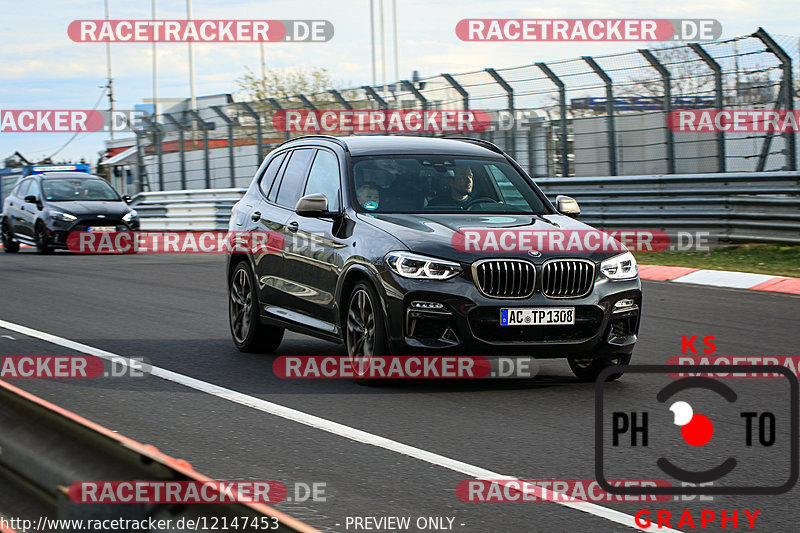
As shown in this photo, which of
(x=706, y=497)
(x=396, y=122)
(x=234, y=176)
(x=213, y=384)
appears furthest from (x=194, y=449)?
(x=234, y=176)

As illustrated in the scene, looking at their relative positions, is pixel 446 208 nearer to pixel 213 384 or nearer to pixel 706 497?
pixel 213 384

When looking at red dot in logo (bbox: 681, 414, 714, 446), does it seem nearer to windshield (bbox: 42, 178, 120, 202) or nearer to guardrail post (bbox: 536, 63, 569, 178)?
guardrail post (bbox: 536, 63, 569, 178)

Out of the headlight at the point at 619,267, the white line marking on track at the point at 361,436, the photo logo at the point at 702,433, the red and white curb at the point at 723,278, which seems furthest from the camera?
the red and white curb at the point at 723,278

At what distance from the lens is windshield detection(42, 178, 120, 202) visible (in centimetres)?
2577

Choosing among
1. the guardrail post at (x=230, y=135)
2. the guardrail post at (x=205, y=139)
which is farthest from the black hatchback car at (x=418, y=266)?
the guardrail post at (x=205, y=139)

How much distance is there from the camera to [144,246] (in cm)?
2783

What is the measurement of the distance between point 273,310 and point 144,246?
18717mm

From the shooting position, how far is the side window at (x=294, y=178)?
9805mm

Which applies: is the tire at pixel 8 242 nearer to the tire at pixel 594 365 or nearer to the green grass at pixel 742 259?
the green grass at pixel 742 259

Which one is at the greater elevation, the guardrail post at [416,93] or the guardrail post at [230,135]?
the guardrail post at [416,93]

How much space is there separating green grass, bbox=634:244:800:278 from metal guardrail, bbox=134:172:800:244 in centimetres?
25

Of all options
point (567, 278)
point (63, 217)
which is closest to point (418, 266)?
point (567, 278)

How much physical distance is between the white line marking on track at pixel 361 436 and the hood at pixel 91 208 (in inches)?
598

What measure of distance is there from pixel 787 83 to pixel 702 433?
38.3 feet
